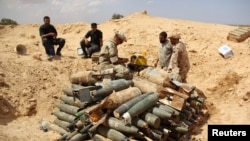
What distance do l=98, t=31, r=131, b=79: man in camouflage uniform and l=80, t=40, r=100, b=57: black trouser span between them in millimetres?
2265

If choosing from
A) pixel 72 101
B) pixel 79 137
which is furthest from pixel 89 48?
pixel 79 137

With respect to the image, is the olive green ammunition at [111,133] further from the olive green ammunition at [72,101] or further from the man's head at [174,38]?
the man's head at [174,38]

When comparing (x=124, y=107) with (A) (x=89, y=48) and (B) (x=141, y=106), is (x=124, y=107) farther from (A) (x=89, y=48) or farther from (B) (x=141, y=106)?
(A) (x=89, y=48)

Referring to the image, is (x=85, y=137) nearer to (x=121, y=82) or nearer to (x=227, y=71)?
(x=121, y=82)

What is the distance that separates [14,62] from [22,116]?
7.66 feet

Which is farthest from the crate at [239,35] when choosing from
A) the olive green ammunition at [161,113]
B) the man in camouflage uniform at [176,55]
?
the olive green ammunition at [161,113]

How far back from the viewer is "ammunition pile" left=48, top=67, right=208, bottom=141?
606 centimetres

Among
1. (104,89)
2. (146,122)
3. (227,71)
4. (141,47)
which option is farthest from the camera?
(141,47)

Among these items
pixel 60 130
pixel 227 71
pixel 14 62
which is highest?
pixel 14 62

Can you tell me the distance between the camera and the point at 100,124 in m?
6.24

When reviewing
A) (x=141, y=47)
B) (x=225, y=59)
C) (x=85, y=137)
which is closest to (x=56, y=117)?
(x=85, y=137)

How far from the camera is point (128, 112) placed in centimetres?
591

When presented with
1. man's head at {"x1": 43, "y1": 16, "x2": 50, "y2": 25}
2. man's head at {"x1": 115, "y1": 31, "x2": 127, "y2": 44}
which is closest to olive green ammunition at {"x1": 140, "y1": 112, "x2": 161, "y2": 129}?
man's head at {"x1": 115, "y1": 31, "x2": 127, "y2": 44}

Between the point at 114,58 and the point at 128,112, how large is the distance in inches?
105
